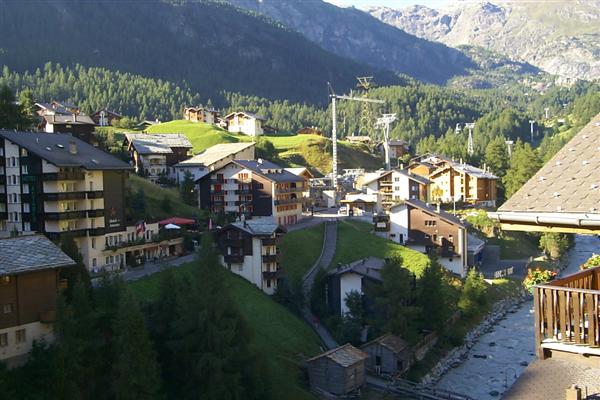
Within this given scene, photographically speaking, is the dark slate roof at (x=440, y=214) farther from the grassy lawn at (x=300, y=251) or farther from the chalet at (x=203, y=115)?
the chalet at (x=203, y=115)

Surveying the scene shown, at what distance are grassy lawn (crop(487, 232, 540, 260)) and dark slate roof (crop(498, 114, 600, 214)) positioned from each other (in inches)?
1884

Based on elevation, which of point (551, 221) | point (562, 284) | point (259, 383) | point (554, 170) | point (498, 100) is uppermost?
point (498, 100)

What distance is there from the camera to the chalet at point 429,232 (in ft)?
149

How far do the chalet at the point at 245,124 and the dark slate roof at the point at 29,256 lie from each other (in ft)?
205

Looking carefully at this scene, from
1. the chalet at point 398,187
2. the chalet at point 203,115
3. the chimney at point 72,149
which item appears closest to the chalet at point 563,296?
the chimney at point 72,149

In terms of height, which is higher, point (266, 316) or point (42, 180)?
point (42, 180)

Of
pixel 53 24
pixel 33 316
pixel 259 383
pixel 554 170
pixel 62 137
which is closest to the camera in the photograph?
pixel 554 170

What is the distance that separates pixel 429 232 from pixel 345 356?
67.6 feet

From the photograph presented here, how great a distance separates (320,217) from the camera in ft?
171

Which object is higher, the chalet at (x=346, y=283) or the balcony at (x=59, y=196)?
the balcony at (x=59, y=196)

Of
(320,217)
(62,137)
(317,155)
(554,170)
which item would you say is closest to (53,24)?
(317,155)

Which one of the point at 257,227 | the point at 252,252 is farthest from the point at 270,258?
the point at 257,227

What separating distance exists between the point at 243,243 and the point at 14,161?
11301 millimetres

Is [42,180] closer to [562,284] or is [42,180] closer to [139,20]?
[562,284]
